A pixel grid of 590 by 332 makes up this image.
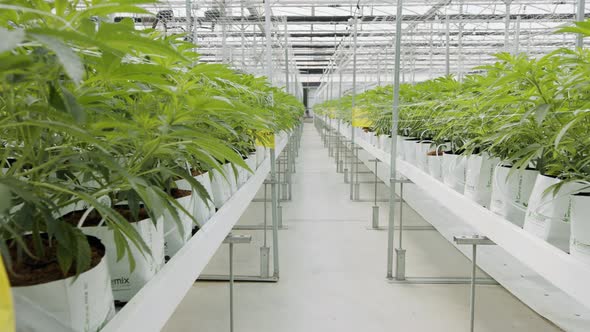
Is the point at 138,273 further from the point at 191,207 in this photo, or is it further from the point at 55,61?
the point at 55,61

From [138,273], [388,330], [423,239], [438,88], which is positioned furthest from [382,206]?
[138,273]

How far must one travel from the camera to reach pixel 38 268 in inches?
20.5

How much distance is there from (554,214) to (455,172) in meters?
0.69

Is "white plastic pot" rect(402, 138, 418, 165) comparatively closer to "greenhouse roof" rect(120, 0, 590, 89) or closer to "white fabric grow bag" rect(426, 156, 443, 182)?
"white fabric grow bag" rect(426, 156, 443, 182)

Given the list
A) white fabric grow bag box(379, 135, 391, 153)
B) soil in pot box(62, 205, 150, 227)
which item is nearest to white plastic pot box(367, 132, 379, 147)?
white fabric grow bag box(379, 135, 391, 153)

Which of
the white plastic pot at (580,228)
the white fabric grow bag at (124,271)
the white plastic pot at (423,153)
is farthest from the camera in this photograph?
the white plastic pot at (423,153)

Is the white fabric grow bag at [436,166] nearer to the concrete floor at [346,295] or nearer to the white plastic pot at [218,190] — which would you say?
the concrete floor at [346,295]

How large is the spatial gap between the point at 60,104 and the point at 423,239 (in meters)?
3.13

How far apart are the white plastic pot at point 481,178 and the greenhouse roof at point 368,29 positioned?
4.26 ft

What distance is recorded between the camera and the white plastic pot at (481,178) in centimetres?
139

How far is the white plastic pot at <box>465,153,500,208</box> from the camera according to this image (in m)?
1.39

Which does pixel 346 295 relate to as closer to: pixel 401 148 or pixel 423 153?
pixel 423 153

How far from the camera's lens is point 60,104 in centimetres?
37

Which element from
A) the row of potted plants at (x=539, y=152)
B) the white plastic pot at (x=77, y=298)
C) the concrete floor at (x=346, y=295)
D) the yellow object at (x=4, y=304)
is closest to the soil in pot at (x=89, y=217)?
the white plastic pot at (x=77, y=298)
